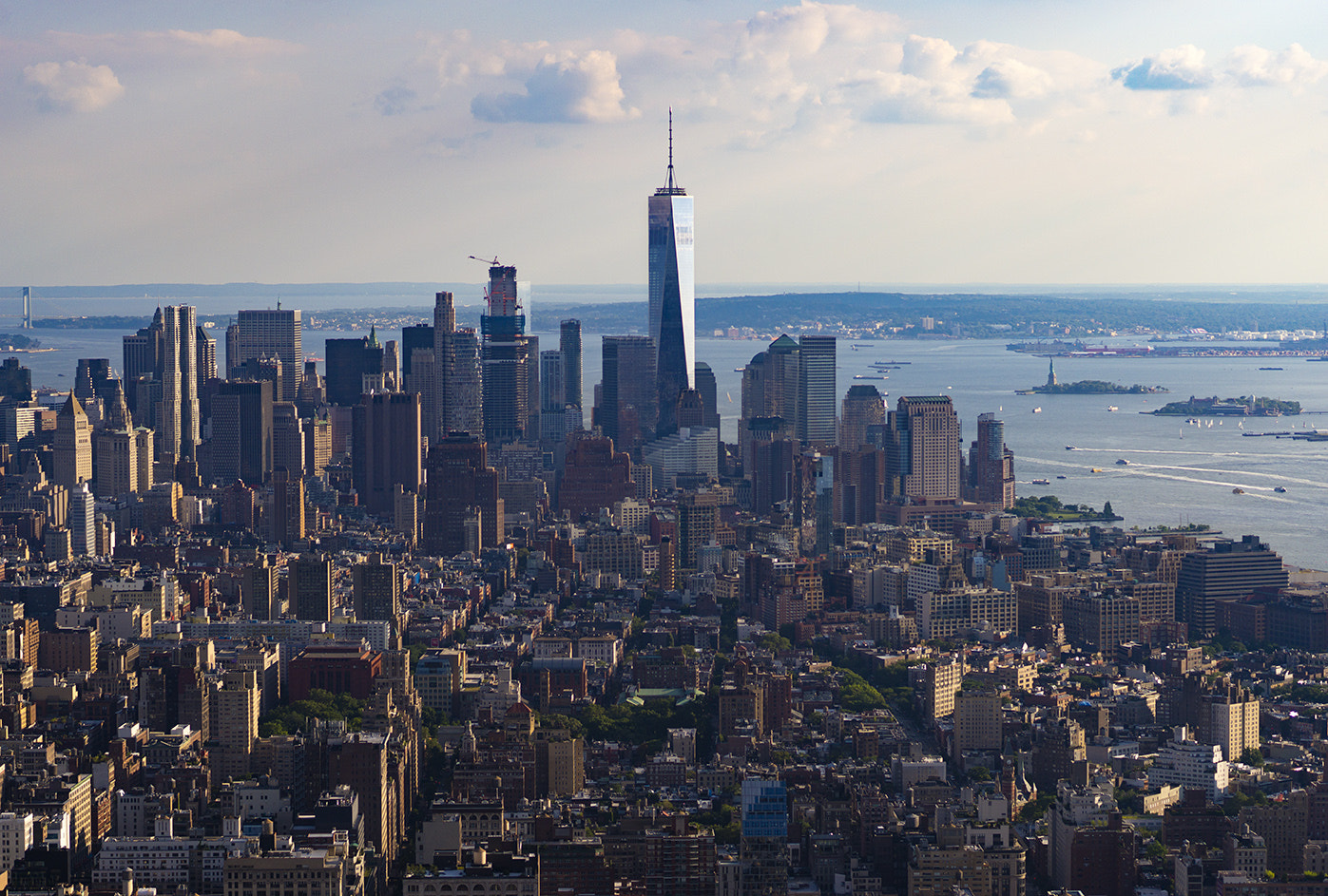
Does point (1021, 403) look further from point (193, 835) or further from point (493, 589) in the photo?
point (193, 835)

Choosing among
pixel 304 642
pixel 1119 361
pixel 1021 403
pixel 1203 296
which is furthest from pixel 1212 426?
pixel 1203 296

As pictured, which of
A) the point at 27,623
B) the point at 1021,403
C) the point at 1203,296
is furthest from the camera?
the point at 1203,296

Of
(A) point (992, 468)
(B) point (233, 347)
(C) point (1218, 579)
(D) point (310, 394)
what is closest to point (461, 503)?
(A) point (992, 468)

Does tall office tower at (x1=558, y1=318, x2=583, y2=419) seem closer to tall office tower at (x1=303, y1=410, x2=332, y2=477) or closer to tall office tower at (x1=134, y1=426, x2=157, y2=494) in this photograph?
tall office tower at (x1=303, y1=410, x2=332, y2=477)

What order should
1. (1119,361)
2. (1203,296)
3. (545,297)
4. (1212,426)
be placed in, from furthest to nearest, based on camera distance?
1. (1203,296)
2. (545,297)
3. (1119,361)
4. (1212,426)

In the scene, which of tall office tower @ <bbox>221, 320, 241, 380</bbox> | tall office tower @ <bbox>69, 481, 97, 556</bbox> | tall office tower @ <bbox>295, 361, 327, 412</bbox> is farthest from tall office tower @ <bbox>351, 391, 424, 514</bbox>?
tall office tower @ <bbox>221, 320, 241, 380</bbox>
